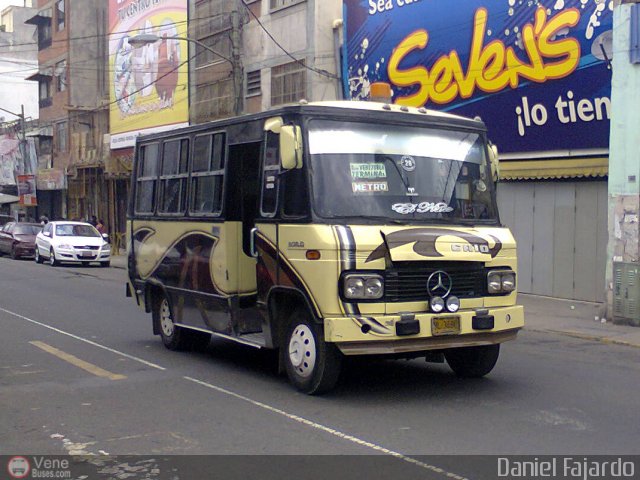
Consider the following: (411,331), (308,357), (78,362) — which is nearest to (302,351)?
(308,357)

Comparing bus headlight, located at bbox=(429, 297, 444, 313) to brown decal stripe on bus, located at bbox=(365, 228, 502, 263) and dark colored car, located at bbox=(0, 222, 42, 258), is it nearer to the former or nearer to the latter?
brown decal stripe on bus, located at bbox=(365, 228, 502, 263)

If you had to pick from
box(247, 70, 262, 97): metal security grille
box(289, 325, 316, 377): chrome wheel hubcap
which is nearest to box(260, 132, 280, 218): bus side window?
box(289, 325, 316, 377): chrome wheel hubcap

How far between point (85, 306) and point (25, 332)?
361cm

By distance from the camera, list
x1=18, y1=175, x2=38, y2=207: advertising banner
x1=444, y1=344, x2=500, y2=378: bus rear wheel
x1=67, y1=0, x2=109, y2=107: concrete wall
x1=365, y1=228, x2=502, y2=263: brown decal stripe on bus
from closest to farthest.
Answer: x1=365, y1=228, x2=502, y2=263: brown decal stripe on bus
x1=444, y1=344, x2=500, y2=378: bus rear wheel
x1=67, y1=0, x2=109, y2=107: concrete wall
x1=18, y1=175, x2=38, y2=207: advertising banner

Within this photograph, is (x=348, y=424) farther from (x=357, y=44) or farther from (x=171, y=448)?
(x=357, y=44)

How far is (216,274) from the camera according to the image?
9586mm

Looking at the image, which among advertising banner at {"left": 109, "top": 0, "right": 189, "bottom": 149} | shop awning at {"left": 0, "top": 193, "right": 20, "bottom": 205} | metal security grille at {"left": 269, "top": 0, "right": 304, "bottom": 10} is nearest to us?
metal security grille at {"left": 269, "top": 0, "right": 304, "bottom": 10}

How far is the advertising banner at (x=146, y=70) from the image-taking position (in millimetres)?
33094

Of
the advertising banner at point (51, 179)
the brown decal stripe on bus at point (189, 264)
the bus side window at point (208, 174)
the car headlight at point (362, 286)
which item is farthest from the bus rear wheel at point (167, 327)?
the advertising banner at point (51, 179)

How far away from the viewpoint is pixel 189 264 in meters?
10.3

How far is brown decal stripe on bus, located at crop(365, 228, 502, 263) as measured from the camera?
25.4 feet

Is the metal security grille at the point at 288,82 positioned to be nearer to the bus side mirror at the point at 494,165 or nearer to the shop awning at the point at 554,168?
the shop awning at the point at 554,168

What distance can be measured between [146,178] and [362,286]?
5.05m

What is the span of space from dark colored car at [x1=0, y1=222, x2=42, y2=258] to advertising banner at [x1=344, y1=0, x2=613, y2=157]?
657 inches
